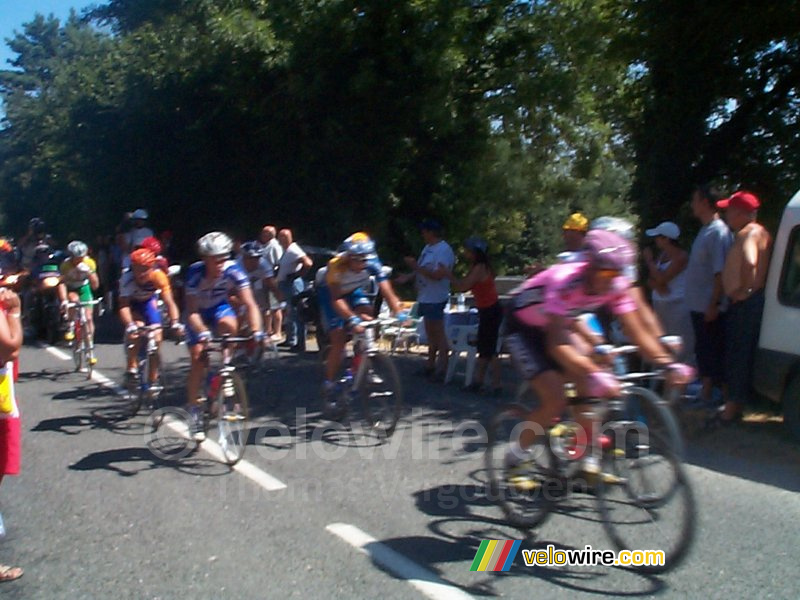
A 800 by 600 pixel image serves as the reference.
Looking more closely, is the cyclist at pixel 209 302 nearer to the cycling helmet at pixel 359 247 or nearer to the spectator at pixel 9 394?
the cycling helmet at pixel 359 247

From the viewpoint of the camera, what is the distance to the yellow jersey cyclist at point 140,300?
9406mm

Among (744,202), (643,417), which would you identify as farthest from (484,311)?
(643,417)

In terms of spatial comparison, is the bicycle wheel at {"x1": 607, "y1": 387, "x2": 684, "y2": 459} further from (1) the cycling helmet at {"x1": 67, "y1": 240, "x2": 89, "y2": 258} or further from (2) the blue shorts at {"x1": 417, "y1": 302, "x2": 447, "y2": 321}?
(1) the cycling helmet at {"x1": 67, "y1": 240, "x2": 89, "y2": 258}

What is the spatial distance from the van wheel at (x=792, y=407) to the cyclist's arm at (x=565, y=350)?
11.0ft

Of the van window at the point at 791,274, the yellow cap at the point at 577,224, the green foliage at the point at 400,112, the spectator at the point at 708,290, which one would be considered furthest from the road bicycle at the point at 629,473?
the green foliage at the point at 400,112

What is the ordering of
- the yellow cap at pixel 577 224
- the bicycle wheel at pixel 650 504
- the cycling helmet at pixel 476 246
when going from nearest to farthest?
the bicycle wheel at pixel 650 504 → the yellow cap at pixel 577 224 → the cycling helmet at pixel 476 246

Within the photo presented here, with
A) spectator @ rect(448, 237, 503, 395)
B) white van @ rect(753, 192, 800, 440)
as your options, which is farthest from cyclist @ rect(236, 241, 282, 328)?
white van @ rect(753, 192, 800, 440)

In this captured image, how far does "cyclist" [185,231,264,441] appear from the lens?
786 cm

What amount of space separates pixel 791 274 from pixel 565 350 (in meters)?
3.71

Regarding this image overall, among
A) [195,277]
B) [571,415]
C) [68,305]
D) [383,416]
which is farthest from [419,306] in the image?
[571,415]

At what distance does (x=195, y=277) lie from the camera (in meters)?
8.09

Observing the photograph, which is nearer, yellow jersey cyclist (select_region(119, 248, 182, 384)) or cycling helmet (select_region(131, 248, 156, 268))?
yellow jersey cyclist (select_region(119, 248, 182, 384))

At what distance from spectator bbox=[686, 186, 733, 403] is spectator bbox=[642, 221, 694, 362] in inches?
13.9

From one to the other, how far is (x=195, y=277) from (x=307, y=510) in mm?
2626
